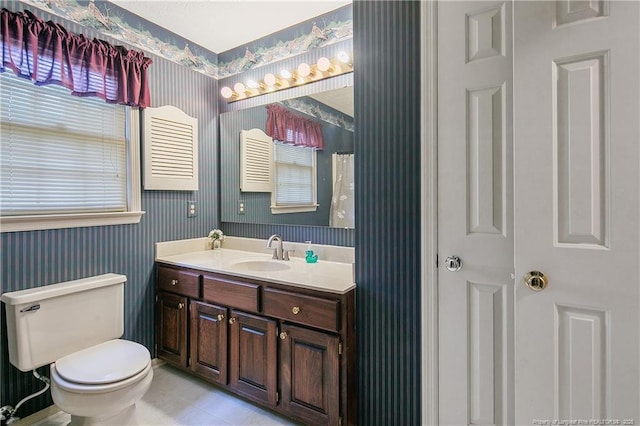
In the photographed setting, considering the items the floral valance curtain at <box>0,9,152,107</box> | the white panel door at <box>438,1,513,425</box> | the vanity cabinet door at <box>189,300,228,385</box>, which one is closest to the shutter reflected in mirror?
the floral valance curtain at <box>0,9,152,107</box>

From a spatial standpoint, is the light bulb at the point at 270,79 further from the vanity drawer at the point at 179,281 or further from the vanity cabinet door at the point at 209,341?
the vanity cabinet door at the point at 209,341

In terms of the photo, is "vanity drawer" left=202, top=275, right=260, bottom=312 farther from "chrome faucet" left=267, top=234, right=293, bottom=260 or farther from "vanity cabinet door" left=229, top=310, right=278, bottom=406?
"chrome faucet" left=267, top=234, right=293, bottom=260

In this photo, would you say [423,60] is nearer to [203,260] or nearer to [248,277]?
[248,277]

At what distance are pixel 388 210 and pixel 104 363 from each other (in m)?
1.63

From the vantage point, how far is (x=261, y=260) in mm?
2316

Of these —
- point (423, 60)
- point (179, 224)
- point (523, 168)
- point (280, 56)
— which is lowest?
point (179, 224)

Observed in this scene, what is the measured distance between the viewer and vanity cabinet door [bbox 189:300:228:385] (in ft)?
6.50

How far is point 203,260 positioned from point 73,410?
104 centimetres

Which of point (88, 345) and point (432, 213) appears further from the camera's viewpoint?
point (88, 345)

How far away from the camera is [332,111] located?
2.17m

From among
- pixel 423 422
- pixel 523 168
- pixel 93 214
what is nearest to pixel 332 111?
pixel 523 168

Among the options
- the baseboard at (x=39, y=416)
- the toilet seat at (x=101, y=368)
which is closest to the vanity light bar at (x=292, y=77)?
the toilet seat at (x=101, y=368)

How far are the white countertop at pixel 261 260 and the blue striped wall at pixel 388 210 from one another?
192 millimetres

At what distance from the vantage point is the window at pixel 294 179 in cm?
228
